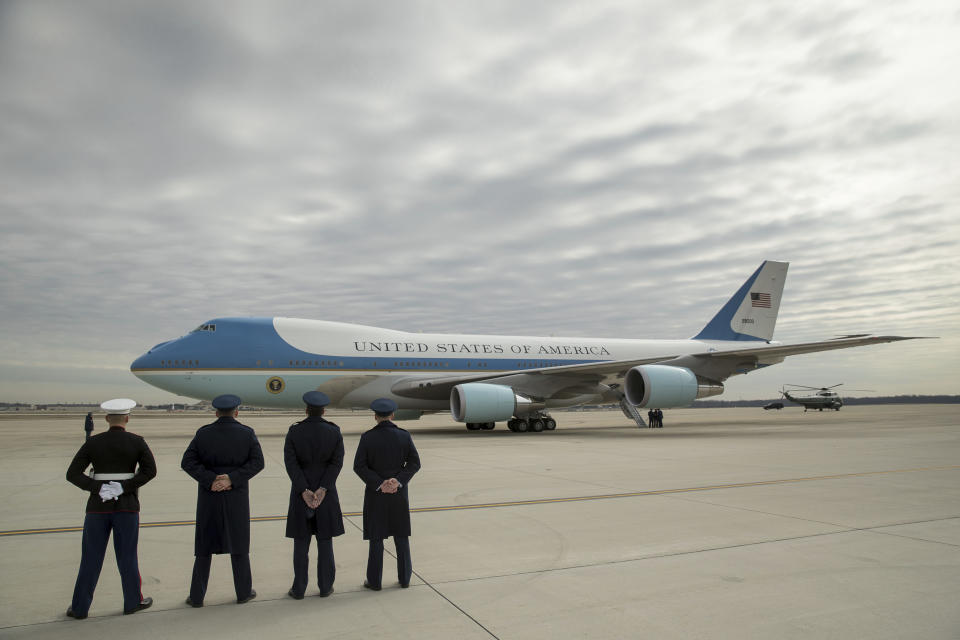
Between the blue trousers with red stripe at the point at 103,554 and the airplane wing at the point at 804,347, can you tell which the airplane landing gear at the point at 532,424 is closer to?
the airplane wing at the point at 804,347

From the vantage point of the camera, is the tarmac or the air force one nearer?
the tarmac

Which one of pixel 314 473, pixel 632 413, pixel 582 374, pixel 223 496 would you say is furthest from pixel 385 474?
pixel 632 413

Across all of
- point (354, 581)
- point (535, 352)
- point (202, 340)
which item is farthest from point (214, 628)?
point (535, 352)

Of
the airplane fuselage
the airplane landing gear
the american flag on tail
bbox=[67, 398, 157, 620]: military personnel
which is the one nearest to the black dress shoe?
bbox=[67, 398, 157, 620]: military personnel

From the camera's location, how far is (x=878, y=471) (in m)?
9.98

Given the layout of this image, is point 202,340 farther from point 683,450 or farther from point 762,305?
point 762,305

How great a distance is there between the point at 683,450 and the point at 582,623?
11.2 meters

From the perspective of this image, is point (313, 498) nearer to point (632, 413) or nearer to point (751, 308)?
point (632, 413)

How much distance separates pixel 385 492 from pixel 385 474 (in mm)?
145

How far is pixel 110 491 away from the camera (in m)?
3.95

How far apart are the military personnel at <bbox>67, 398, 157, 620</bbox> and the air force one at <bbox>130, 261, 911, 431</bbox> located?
48.6ft

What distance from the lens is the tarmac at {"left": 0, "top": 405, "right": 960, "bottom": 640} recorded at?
360 cm

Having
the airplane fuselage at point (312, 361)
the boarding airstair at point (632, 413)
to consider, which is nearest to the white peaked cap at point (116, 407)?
the airplane fuselage at point (312, 361)

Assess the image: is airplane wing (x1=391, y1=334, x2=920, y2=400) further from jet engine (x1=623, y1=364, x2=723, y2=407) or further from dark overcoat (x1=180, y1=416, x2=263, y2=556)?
dark overcoat (x1=180, y1=416, x2=263, y2=556)
